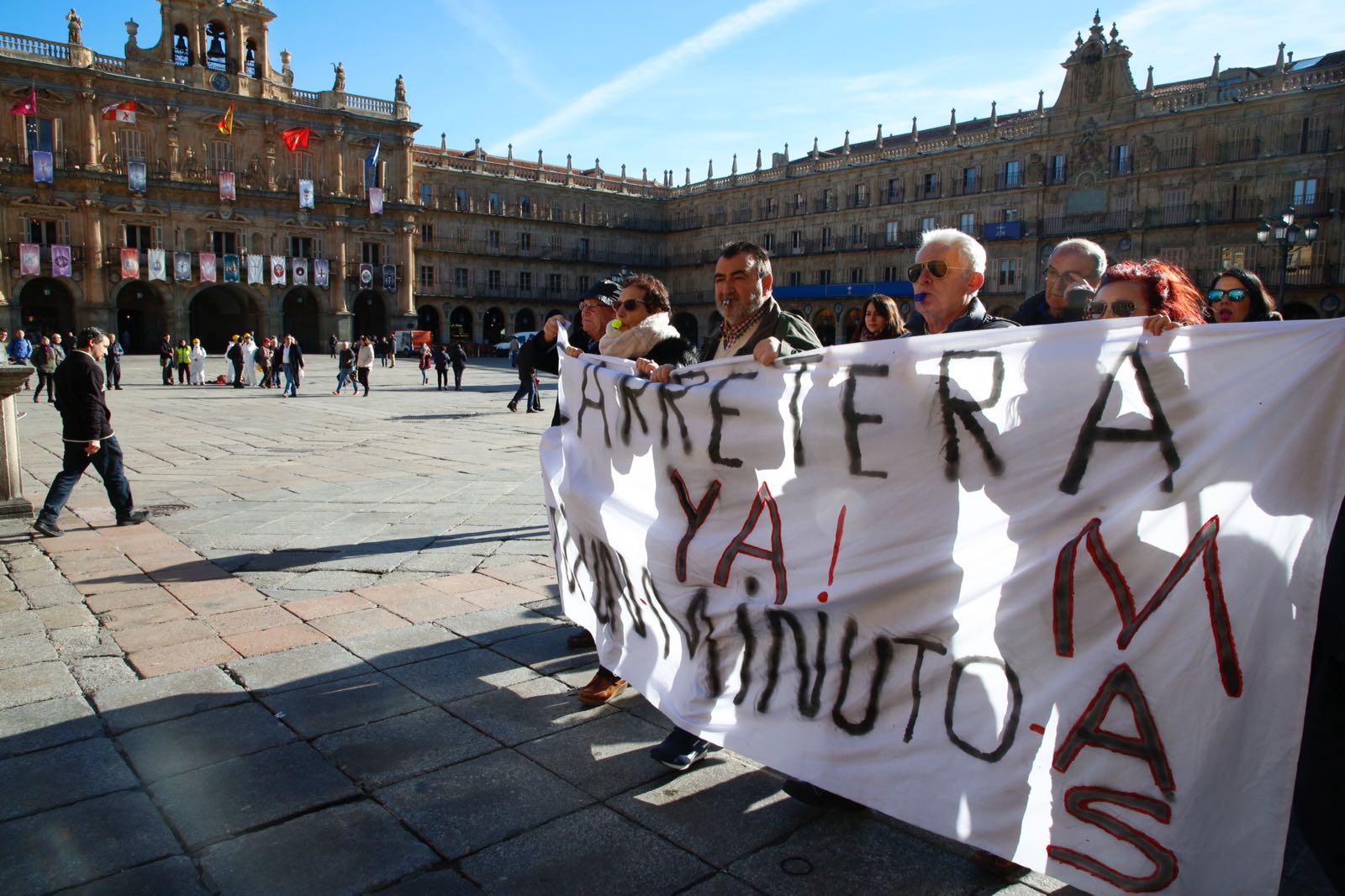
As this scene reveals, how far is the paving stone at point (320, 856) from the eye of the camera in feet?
6.53

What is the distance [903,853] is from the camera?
6.95 ft

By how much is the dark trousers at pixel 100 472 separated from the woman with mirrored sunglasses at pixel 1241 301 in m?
6.02

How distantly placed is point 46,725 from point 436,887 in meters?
1.64

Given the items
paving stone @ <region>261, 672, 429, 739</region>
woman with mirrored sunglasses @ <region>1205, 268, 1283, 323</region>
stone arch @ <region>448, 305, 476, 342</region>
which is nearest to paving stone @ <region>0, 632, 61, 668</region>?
paving stone @ <region>261, 672, 429, 739</region>

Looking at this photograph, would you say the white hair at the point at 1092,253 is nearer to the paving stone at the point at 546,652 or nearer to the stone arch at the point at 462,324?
the paving stone at the point at 546,652

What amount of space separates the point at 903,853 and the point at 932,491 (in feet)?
2.86

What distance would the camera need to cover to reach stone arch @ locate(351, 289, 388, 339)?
141 ft

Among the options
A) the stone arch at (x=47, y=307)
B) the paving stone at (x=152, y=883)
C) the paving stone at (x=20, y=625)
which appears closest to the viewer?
the paving stone at (x=152, y=883)

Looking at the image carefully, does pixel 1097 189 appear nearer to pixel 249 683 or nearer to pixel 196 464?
pixel 196 464

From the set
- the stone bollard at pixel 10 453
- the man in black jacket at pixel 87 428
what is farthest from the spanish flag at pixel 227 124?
the man in black jacket at pixel 87 428

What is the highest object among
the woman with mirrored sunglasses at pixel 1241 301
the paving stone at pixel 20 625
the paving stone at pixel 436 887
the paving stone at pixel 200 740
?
the woman with mirrored sunglasses at pixel 1241 301

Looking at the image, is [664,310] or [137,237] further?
[137,237]

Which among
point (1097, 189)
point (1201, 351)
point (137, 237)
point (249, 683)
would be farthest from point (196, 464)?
point (1097, 189)

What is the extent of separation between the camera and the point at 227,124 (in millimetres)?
35906
